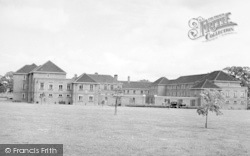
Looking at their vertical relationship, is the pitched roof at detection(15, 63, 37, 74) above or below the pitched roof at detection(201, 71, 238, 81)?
above

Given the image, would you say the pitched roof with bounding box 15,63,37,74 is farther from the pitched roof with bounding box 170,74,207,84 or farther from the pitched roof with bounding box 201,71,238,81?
the pitched roof with bounding box 201,71,238,81

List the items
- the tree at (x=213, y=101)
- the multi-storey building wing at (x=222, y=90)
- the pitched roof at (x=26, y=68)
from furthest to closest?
the pitched roof at (x=26, y=68) → the multi-storey building wing at (x=222, y=90) → the tree at (x=213, y=101)

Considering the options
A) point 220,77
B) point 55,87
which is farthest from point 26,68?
point 220,77

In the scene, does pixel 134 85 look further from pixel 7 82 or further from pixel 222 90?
pixel 7 82

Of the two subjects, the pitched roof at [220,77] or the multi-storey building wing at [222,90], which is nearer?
the multi-storey building wing at [222,90]

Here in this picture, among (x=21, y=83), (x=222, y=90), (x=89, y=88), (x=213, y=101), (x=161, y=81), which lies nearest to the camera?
(x=213, y=101)

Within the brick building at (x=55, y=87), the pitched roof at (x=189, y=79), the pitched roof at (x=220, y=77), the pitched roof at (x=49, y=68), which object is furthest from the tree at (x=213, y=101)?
the pitched roof at (x=189, y=79)

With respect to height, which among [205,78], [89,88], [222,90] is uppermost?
[205,78]

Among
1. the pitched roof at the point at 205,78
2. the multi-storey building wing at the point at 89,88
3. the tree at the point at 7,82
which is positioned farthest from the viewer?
the tree at the point at 7,82

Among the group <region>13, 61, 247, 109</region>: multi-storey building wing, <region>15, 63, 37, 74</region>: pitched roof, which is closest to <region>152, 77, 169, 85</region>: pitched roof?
<region>13, 61, 247, 109</region>: multi-storey building wing

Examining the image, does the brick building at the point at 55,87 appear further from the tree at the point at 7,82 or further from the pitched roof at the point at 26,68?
the tree at the point at 7,82

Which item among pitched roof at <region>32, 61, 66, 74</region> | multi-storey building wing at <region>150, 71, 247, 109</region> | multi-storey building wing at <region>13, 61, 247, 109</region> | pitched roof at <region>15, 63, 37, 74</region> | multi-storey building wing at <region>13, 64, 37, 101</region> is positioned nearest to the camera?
multi-storey building wing at <region>13, 61, 247, 109</region>

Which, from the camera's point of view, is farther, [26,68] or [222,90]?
[26,68]

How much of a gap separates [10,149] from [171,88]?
111 meters
